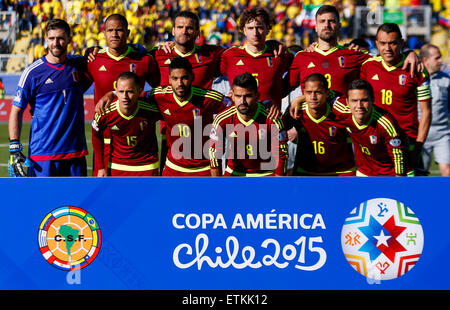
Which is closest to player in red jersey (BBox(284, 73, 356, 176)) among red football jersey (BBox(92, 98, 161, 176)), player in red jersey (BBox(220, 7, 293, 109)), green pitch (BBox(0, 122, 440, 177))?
player in red jersey (BBox(220, 7, 293, 109))

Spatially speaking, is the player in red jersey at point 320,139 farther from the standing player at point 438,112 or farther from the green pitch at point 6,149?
the green pitch at point 6,149

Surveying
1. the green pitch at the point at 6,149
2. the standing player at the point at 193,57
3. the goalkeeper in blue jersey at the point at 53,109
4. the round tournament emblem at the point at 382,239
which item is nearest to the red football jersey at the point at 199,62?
the standing player at the point at 193,57

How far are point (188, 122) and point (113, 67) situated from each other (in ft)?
3.46

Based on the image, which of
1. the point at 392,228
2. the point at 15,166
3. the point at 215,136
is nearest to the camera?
the point at 392,228

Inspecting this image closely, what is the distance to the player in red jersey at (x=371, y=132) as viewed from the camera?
5.81 m

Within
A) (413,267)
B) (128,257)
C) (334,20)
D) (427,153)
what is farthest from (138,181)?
(427,153)

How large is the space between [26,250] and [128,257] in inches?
27.1

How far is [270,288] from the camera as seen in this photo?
4.57 m

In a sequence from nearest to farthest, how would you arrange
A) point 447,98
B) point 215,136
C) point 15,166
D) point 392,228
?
point 392,228, point 215,136, point 15,166, point 447,98

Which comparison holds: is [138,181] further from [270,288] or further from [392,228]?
[392,228]

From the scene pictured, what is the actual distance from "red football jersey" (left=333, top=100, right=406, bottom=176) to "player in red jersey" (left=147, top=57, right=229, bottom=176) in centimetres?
112

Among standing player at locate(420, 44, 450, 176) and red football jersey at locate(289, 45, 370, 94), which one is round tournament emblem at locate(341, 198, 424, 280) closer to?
red football jersey at locate(289, 45, 370, 94)

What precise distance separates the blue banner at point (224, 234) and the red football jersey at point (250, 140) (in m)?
1.36

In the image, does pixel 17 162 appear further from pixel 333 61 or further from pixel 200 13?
pixel 200 13
